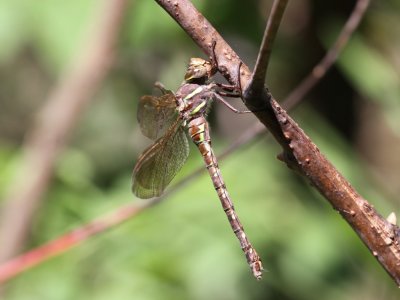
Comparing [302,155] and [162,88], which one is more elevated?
[162,88]

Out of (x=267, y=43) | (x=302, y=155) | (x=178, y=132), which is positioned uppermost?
(x=178, y=132)

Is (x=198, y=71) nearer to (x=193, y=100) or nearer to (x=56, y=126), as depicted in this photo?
(x=193, y=100)

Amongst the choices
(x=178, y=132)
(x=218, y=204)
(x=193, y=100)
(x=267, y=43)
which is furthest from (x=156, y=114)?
(x=267, y=43)

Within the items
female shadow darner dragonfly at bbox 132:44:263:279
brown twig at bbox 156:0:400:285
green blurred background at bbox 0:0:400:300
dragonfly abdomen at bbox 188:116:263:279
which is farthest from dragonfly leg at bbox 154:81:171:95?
brown twig at bbox 156:0:400:285

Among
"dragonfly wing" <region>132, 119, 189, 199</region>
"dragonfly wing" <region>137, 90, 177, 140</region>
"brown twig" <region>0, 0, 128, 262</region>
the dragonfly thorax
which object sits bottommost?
"dragonfly wing" <region>132, 119, 189, 199</region>

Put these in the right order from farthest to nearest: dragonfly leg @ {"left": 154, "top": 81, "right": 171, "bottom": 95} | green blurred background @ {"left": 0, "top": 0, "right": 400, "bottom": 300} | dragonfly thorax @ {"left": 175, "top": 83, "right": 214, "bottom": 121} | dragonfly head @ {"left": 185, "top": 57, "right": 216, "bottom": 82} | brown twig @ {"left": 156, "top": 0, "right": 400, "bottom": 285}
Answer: green blurred background @ {"left": 0, "top": 0, "right": 400, "bottom": 300}
dragonfly leg @ {"left": 154, "top": 81, "right": 171, "bottom": 95}
dragonfly thorax @ {"left": 175, "top": 83, "right": 214, "bottom": 121}
dragonfly head @ {"left": 185, "top": 57, "right": 216, "bottom": 82}
brown twig @ {"left": 156, "top": 0, "right": 400, "bottom": 285}

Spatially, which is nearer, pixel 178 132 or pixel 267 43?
pixel 267 43

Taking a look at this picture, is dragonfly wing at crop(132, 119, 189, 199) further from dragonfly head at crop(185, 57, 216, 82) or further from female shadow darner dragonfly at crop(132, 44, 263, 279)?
dragonfly head at crop(185, 57, 216, 82)

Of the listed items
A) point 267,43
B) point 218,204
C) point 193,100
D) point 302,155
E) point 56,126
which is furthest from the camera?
point 56,126
